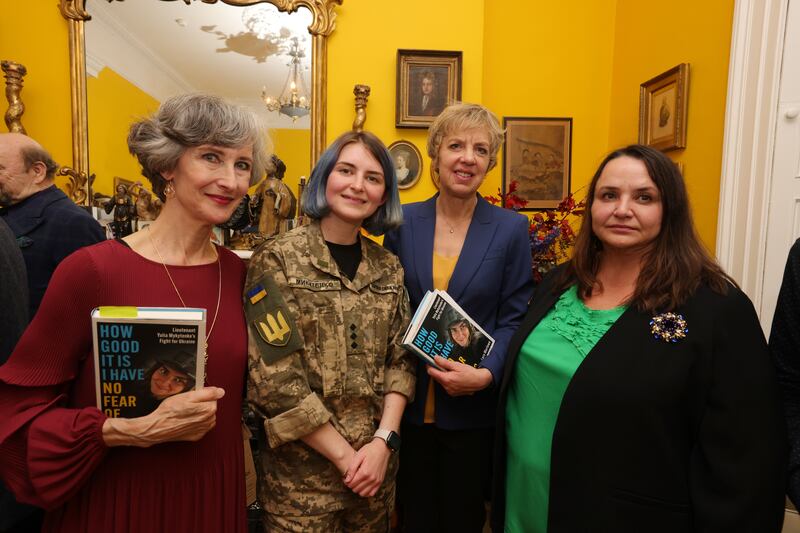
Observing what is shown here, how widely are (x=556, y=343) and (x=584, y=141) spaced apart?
3.17 m

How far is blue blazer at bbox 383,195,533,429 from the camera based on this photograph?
68.3 inches

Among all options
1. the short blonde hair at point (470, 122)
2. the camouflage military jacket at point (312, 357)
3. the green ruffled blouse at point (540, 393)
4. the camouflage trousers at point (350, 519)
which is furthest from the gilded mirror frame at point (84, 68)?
the camouflage trousers at point (350, 519)

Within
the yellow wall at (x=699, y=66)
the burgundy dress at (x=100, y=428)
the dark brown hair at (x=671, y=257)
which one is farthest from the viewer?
the yellow wall at (x=699, y=66)

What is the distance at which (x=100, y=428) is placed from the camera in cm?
104

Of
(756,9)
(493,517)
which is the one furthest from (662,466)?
(756,9)

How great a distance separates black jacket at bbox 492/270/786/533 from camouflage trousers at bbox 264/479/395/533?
588 millimetres

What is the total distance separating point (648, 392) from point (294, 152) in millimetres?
2987

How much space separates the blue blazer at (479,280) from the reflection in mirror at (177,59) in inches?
81.9

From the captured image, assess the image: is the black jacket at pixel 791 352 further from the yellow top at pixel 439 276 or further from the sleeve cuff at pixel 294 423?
the sleeve cuff at pixel 294 423

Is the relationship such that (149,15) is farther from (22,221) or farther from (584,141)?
(584,141)

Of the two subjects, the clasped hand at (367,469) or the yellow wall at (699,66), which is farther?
the yellow wall at (699,66)

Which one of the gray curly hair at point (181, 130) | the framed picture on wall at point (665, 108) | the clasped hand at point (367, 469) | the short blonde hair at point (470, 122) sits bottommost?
the clasped hand at point (367, 469)

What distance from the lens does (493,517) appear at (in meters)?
1.62

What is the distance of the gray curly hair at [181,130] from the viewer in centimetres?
118
